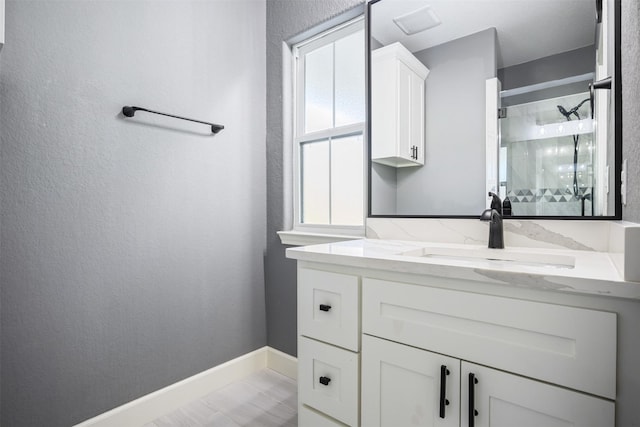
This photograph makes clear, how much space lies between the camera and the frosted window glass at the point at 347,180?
1.82 meters

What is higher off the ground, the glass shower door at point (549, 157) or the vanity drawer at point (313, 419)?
the glass shower door at point (549, 157)

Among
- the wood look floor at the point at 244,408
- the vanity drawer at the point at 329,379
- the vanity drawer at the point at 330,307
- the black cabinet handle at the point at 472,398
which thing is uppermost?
the vanity drawer at the point at 330,307

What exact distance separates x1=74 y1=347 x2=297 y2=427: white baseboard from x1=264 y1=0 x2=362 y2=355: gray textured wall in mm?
96

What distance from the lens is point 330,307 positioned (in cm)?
112

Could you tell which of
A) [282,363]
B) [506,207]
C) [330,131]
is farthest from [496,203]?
[282,363]

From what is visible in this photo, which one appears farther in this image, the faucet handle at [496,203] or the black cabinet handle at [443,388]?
the faucet handle at [496,203]

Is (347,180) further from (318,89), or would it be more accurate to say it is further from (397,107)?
(318,89)

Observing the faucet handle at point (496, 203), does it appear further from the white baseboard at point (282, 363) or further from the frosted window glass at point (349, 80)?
the white baseboard at point (282, 363)

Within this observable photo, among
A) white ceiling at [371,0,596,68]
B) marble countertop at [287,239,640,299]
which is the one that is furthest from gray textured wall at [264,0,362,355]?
marble countertop at [287,239,640,299]

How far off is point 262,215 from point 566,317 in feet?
5.50

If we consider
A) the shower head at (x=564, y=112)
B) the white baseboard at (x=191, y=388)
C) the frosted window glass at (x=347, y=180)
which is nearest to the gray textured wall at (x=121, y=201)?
the white baseboard at (x=191, y=388)

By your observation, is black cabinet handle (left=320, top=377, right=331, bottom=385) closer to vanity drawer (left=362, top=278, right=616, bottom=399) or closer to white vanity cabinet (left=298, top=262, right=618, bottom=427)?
white vanity cabinet (left=298, top=262, right=618, bottom=427)

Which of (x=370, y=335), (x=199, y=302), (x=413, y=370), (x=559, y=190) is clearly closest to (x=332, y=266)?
(x=370, y=335)

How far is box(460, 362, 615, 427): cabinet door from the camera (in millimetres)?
685
